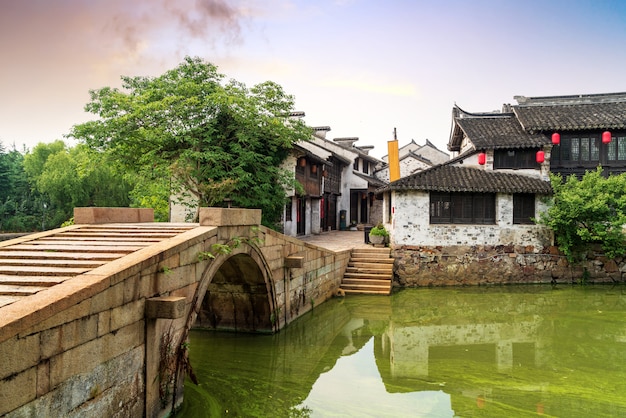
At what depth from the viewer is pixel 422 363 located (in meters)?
9.34

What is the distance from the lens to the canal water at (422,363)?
714 cm

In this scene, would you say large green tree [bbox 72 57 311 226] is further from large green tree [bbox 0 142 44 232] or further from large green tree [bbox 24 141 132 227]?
large green tree [bbox 0 142 44 232]

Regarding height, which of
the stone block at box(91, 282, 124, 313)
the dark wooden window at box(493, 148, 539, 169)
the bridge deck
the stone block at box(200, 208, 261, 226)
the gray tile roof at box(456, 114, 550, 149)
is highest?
the gray tile roof at box(456, 114, 550, 149)

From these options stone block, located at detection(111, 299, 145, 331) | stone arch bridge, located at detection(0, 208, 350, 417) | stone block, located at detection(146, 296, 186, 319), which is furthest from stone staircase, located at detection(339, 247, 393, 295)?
stone block, located at detection(111, 299, 145, 331)

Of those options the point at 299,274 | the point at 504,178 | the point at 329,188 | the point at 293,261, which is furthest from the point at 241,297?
the point at 329,188

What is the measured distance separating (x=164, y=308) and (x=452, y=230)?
13.8 meters

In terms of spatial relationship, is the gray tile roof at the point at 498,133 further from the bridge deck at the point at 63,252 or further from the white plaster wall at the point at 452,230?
the bridge deck at the point at 63,252

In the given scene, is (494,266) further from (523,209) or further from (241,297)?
(241,297)

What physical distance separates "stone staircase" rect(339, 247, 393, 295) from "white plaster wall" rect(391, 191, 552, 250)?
2.93 ft

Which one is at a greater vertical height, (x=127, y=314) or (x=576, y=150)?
(x=576, y=150)

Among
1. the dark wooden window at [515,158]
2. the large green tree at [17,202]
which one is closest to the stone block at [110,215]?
the dark wooden window at [515,158]

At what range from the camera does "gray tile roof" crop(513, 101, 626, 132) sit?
18.1 metres

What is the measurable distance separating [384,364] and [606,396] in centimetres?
384

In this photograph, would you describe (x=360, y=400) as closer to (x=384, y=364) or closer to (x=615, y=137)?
(x=384, y=364)
